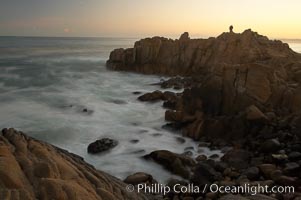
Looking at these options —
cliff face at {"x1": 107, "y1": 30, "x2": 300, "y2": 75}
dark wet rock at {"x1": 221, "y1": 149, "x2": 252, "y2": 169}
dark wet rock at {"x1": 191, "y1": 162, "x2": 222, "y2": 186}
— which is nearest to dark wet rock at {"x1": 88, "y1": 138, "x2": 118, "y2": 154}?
dark wet rock at {"x1": 191, "y1": 162, "x2": 222, "y2": 186}

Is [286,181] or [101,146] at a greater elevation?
[286,181]

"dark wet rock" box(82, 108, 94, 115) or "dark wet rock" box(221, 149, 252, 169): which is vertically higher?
"dark wet rock" box(221, 149, 252, 169)

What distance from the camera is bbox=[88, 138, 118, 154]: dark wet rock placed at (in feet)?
37.6

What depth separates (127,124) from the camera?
15.1 metres

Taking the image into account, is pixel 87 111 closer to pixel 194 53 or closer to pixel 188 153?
pixel 188 153

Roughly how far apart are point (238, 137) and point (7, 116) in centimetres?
1183

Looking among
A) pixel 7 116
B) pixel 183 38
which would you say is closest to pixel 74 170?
pixel 7 116

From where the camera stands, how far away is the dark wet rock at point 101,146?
1145cm

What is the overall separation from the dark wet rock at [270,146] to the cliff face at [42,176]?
574 cm

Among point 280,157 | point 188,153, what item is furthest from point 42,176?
point 280,157

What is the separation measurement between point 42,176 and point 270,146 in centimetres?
772

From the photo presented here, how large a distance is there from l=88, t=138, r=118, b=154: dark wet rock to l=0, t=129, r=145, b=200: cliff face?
555cm

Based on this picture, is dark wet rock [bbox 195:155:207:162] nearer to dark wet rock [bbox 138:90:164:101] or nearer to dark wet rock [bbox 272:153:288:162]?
dark wet rock [bbox 272:153:288:162]

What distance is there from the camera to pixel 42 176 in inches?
181
